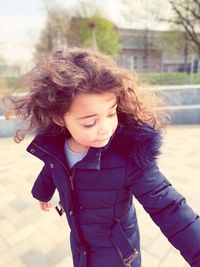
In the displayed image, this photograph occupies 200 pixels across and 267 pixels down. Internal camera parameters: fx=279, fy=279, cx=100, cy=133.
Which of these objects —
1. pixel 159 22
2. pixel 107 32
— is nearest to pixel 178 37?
pixel 159 22

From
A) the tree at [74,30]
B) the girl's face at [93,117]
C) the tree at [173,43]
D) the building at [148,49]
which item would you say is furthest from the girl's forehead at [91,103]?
the building at [148,49]

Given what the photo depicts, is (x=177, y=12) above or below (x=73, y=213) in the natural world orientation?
above

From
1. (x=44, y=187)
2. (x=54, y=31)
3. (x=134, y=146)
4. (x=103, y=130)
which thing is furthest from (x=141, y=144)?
(x=54, y=31)

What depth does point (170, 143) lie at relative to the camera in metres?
5.07

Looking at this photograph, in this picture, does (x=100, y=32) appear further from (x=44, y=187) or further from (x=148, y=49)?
(x=44, y=187)

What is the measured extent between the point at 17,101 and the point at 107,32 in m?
25.6

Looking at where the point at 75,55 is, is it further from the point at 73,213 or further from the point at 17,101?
the point at 73,213

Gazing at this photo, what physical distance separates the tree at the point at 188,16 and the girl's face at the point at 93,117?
22501mm

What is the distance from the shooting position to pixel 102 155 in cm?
100

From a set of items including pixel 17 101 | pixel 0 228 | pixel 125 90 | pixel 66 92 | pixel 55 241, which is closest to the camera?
pixel 66 92

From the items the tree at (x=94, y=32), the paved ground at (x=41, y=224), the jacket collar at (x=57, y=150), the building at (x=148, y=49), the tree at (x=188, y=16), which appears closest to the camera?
the jacket collar at (x=57, y=150)

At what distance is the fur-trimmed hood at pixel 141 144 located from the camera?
3.07ft

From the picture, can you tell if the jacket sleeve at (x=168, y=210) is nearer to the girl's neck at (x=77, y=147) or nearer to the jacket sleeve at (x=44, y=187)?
the girl's neck at (x=77, y=147)

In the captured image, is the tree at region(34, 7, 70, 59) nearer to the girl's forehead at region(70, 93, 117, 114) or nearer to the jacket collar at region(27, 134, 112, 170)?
the jacket collar at region(27, 134, 112, 170)
